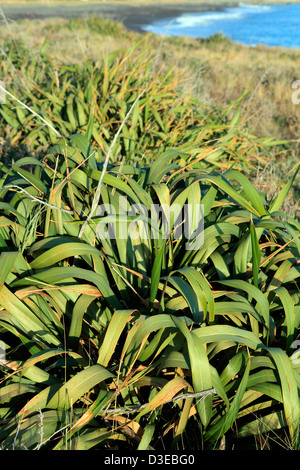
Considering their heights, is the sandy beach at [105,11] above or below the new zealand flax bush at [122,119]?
above

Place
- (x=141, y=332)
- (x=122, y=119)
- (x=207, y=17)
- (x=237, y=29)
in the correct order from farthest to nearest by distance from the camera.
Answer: (x=207, y=17), (x=237, y=29), (x=122, y=119), (x=141, y=332)

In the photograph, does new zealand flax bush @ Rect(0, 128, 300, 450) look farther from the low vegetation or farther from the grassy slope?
the grassy slope

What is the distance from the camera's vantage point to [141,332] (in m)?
1.22

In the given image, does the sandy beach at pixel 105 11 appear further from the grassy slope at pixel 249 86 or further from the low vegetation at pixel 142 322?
the low vegetation at pixel 142 322

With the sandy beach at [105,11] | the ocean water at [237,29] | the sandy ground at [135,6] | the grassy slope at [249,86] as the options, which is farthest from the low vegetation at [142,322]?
the sandy ground at [135,6]

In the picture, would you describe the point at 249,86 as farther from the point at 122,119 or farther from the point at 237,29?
the point at 237,29

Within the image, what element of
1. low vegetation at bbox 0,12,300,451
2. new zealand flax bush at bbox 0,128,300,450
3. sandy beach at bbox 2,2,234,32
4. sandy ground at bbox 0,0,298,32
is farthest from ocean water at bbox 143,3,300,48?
new zealand flax bush at bbox 0,128,300,450

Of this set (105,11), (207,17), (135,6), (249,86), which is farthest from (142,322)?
(135,6)

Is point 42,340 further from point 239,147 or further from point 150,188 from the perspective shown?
point 239,147

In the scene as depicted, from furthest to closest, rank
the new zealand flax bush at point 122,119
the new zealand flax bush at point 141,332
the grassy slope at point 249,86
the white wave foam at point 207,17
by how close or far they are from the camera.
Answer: the white wave foam at point 207,17 → the grassy slope at point 249,86 → the new zealand flax bush at point 122,119 → the new zealand flax bush at point 141,332

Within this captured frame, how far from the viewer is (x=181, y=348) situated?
1335 millimetres

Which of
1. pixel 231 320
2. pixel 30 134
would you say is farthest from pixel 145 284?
pixel 30 134

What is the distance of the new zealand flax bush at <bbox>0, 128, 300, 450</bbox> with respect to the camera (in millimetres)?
1158

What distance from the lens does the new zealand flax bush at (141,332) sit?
1.16 m
